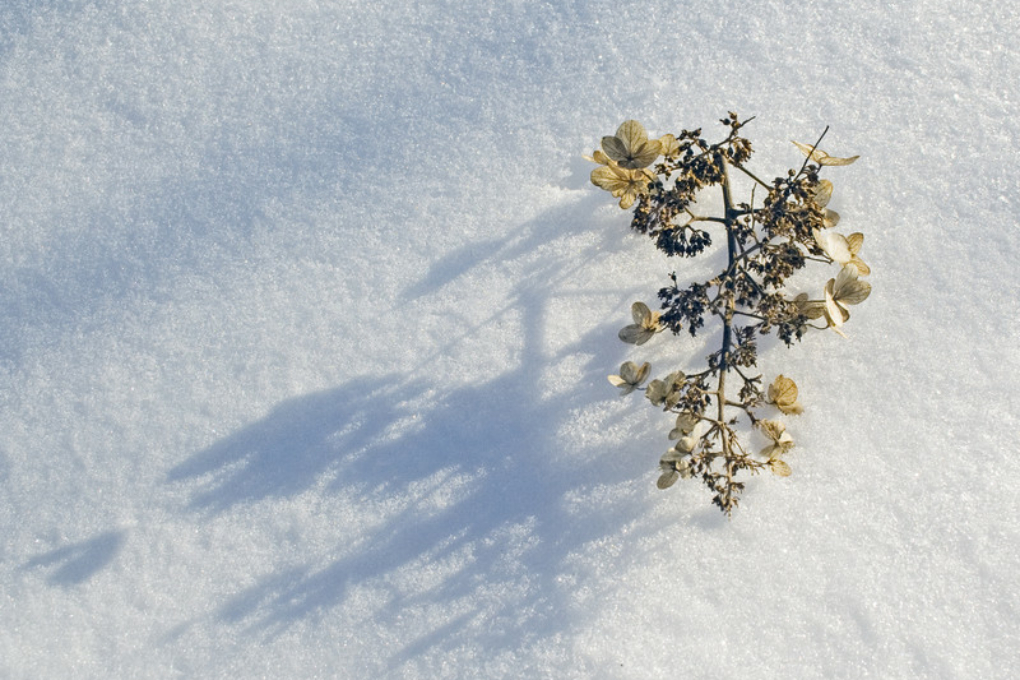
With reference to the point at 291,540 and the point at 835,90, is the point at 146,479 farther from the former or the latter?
the point at 835,90

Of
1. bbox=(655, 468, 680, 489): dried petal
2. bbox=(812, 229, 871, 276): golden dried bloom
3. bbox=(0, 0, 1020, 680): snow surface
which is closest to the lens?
bbox=(812, 229, 871, 276): golden dried bloom

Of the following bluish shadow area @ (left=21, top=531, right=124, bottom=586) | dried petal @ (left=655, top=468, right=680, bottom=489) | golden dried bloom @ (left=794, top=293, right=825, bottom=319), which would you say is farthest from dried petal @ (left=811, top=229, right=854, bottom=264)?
bluish shadow area @ (left=21, top=531, right=124, bottom=586)

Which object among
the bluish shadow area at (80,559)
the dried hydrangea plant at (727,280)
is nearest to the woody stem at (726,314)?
the dried hydrangea plant at (727,280)

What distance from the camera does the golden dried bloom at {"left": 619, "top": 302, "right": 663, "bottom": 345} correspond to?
1.94 m

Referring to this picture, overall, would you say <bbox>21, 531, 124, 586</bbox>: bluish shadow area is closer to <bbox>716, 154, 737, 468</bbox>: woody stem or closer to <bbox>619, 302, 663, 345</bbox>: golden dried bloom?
<bbox>619, 302, 663, 345</bbox>: golden dried bloom

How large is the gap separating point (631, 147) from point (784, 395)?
67 centimetres

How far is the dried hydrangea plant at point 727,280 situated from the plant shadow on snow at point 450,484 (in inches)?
8.1

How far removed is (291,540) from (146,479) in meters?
0.40

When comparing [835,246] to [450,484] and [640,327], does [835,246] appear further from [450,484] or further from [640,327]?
[450,484]

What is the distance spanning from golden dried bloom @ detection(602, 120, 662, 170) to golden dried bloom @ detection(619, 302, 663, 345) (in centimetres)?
32

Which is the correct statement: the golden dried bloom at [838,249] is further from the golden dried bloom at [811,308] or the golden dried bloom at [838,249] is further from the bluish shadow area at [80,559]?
the bluish shadow area at [80,559]

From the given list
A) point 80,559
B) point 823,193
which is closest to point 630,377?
point 823,193

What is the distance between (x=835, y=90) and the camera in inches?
83.9

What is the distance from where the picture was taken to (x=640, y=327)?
77.0 inches
